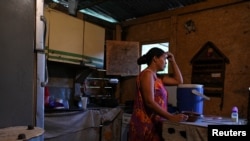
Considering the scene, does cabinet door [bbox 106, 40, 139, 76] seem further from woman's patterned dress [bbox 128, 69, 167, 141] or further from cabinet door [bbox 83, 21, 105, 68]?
woman's patterned dress [bbox 128, 69, 167, 141]

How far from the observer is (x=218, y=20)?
3.10 m

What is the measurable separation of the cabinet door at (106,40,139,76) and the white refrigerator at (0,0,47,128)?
214cm

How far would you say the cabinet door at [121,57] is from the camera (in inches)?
153

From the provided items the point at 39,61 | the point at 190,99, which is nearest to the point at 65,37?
the point at 39,61

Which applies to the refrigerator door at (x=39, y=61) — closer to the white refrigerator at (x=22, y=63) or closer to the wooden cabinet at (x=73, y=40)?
the white refrigerator at (x=22, y=63)

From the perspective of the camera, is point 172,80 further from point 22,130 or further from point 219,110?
point 22,130

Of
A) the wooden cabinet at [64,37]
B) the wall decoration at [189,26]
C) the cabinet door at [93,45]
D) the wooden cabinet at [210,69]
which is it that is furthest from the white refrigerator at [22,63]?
the wall decoration at [189,26]

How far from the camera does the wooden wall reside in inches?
112

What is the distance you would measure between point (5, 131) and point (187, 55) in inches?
103

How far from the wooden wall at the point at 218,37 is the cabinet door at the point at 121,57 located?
0.37 m

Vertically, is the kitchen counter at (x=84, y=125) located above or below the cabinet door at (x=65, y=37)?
below

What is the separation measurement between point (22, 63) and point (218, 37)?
7.95ft

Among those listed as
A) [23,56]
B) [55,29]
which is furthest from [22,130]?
[55,29]

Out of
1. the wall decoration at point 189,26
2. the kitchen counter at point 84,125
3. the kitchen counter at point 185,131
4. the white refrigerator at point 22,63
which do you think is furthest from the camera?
the wall decoration at point 189,26
